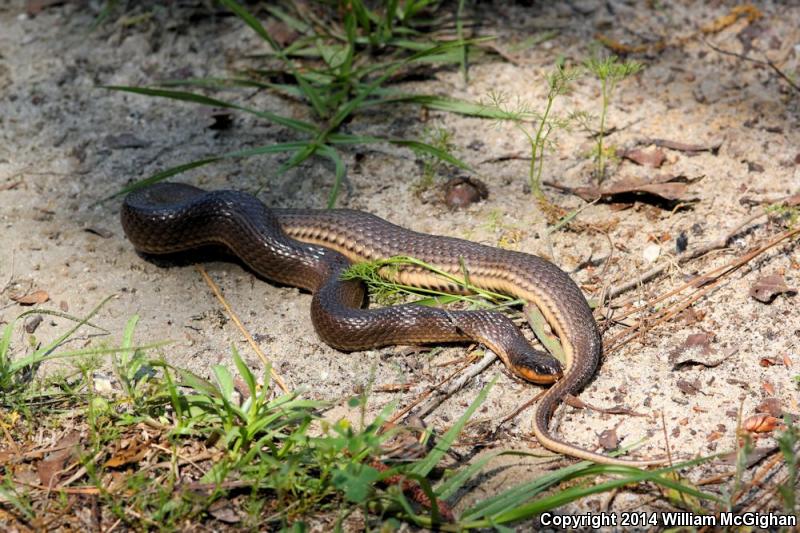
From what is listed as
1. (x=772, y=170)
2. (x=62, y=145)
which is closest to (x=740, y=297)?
(x=772, y=170)

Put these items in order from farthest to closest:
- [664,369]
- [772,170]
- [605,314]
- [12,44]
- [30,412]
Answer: [12,44] → [772,170] → [605,314] → [664,369] → [30,412]

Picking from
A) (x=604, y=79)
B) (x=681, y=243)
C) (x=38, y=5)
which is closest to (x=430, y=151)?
(x=604, y=79)

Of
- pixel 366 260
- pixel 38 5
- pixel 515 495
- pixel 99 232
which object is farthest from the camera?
pixel 38 5

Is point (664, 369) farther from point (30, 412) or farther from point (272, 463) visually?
point (30, 412)

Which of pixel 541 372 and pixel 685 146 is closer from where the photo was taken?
pixel 541 372

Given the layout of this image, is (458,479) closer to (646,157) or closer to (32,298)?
(32,298)

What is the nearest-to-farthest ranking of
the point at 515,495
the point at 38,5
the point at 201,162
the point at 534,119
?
1. the point at 515,495
2. the point at 201,162
3. the point at 534,119
4. the point at 38,5
